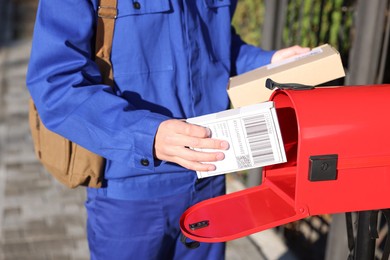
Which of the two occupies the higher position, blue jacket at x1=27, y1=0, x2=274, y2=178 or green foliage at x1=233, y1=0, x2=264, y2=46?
blue jacket at x1=27, y1=0, x2=274, y2=178

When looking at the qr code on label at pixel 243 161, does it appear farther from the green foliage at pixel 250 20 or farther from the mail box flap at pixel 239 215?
the green foliage at pixel 250 20

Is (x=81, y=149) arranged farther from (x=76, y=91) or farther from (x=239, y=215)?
(x=239, y=215)

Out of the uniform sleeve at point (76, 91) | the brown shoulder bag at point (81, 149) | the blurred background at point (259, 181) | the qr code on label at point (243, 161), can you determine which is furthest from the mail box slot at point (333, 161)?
the blurred background at point (259, 181)

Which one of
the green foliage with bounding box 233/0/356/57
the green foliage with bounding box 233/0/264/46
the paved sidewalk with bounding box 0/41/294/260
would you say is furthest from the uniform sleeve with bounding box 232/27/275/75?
the green foliage with bounding box 233/0/264/46

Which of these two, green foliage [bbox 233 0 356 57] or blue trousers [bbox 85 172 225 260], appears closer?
blue trousers [bbox 85 172 225 260]

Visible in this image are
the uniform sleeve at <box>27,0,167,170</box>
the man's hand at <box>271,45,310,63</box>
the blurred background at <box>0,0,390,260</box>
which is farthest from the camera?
the blurred background at <box>0,0,390,260</box>

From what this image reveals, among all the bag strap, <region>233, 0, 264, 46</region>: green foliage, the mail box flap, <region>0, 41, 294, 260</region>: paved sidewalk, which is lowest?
<region>0, 41, 294, 260</region>: paved sidewalk

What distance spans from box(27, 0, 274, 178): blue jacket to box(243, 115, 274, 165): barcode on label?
26cm

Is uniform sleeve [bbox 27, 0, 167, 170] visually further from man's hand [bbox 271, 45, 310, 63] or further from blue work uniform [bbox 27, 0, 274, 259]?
man's hand [bbox 271, 45, 310, 63]

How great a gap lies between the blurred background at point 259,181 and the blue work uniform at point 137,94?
2.31 feet

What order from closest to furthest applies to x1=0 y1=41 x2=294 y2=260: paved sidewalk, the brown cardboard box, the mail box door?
the mail box door < the brown cardboard box < x1=0 y1=41 x2=294 y2=260: paved sidewalk

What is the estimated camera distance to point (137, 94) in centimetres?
187

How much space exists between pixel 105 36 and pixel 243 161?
2.03 ft

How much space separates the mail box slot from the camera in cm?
133
